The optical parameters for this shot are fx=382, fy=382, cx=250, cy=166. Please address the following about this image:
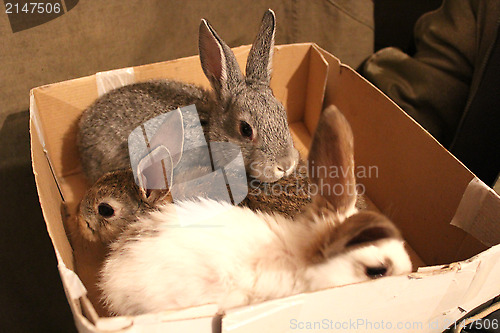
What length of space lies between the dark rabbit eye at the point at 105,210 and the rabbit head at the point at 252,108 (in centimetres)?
26

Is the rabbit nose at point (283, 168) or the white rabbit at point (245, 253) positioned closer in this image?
the white rabbit at point (245, 253)

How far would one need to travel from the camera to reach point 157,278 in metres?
0.56

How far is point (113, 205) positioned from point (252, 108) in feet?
1.14

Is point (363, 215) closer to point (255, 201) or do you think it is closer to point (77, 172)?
point (255, 201)

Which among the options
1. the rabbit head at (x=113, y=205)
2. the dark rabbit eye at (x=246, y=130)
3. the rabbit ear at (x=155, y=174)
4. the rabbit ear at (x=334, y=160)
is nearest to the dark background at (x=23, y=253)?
the rabbit head at (x=113, y=205)

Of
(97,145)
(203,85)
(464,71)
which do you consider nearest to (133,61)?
(203,85)

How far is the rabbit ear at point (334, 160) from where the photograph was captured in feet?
2.02

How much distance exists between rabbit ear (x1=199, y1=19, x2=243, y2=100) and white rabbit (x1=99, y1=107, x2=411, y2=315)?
Answer: 276 mm

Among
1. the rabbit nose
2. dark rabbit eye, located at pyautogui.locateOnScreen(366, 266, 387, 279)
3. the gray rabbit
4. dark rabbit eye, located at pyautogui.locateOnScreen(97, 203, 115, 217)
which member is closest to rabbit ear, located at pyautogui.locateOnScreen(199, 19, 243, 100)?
the gray rabbit

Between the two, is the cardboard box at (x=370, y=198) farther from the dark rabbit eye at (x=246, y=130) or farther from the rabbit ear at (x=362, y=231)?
the dark rabbit eye at (x=246, y=130)

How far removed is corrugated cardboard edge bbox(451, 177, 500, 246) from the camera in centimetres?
69

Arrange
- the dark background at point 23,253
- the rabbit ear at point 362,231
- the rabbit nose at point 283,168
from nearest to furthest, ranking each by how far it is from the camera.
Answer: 1. the rabbit ear at point 362,231
2. the rabbit nose at point 283,168
3. the dark background at point 23,253

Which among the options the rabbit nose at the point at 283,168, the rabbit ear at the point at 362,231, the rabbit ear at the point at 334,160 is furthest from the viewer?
the rabbit nose at the point at 283,168

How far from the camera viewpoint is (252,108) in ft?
2.61
